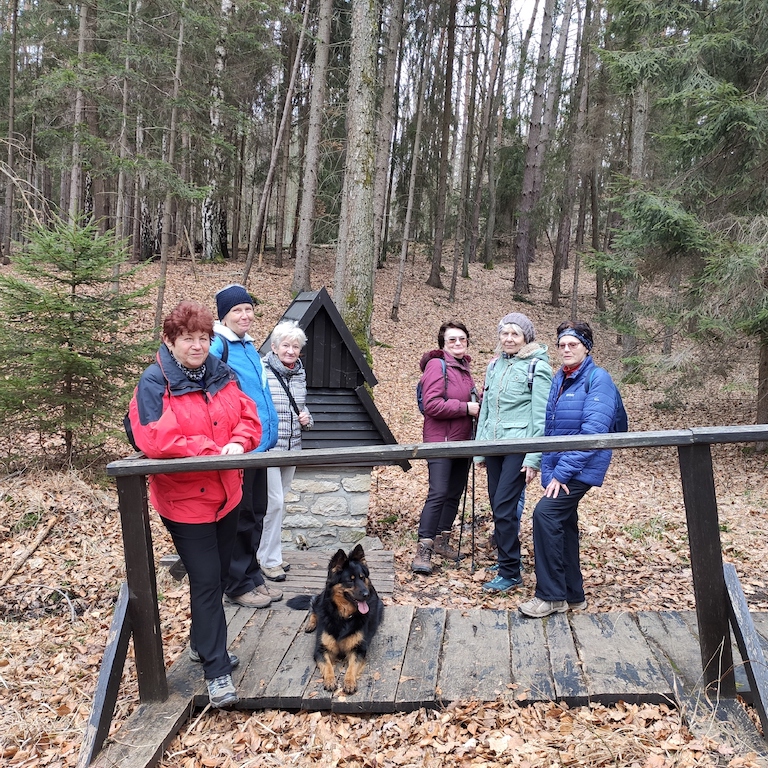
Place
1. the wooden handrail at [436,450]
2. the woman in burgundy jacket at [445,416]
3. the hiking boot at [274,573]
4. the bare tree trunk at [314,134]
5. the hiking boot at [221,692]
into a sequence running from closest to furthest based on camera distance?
the wooden handrail at [436,450]
the hiking boot at [221,692]
the hiking boot at [274,573]
the woman in burgundy jacket at [445,416]
the bare tree trunk at [314,134]

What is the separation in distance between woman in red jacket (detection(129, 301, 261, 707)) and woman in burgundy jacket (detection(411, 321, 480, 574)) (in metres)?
2.21

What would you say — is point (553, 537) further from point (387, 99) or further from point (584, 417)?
point (387, 99)

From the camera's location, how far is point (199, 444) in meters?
2.98

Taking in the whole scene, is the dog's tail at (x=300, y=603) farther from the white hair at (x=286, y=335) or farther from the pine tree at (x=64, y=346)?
the pine tree at (x=64, y=346)

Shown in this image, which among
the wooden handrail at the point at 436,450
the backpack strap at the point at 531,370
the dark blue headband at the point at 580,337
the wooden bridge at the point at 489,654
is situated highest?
the dark blue headband at the point at 580,337

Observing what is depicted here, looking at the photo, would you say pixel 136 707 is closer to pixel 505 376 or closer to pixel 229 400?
pixel 229 400

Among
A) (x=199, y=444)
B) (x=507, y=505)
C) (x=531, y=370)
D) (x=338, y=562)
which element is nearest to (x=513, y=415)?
(x=531, y=370)

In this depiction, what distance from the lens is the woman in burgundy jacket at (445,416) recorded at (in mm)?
5129

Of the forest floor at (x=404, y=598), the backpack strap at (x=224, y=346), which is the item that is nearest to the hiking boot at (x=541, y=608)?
the forest floor at (x=404, y=598)

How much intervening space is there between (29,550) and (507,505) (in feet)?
Result: 14.3

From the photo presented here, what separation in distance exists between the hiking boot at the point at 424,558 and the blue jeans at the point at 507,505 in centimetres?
77

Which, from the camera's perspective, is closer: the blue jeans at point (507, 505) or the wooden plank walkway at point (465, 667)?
the wooden plank walkway at point (465, 667)

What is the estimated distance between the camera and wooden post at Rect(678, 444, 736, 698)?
9.29ft

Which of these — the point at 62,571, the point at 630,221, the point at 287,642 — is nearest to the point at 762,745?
the point at 287,642
